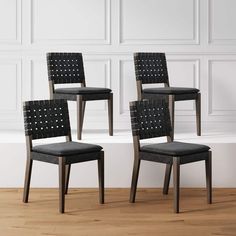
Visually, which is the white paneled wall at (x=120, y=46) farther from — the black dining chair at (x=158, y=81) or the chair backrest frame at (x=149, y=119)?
the chair backrest frame at (x=149, y=119)

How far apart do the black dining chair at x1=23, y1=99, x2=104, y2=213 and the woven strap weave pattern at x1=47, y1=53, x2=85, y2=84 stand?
82 cm

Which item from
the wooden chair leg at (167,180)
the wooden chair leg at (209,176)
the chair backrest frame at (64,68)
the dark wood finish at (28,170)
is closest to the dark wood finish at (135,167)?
the wooden chair leg at (167,180)

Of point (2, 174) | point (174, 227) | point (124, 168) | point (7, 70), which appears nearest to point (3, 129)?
point (7, 70)

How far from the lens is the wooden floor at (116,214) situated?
404 cm

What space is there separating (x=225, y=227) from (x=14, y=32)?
10.5 ft

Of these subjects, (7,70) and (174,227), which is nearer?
(174,227)

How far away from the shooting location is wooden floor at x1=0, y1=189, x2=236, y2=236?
4.04 m

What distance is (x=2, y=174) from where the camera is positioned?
531 cm

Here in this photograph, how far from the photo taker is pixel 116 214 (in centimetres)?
445

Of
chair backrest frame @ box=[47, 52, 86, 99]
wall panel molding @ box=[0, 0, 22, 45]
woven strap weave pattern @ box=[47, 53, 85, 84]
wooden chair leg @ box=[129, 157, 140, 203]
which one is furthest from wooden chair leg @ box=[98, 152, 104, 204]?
wall panel molding @ box=[0, 0, 22, 45]

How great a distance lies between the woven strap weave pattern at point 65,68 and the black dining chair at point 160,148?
3.66ft

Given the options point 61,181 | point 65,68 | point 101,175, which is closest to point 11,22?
point 65,68

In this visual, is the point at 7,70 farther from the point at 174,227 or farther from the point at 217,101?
the point at 174,227

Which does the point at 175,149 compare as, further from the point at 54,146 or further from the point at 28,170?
the point at 28,170
